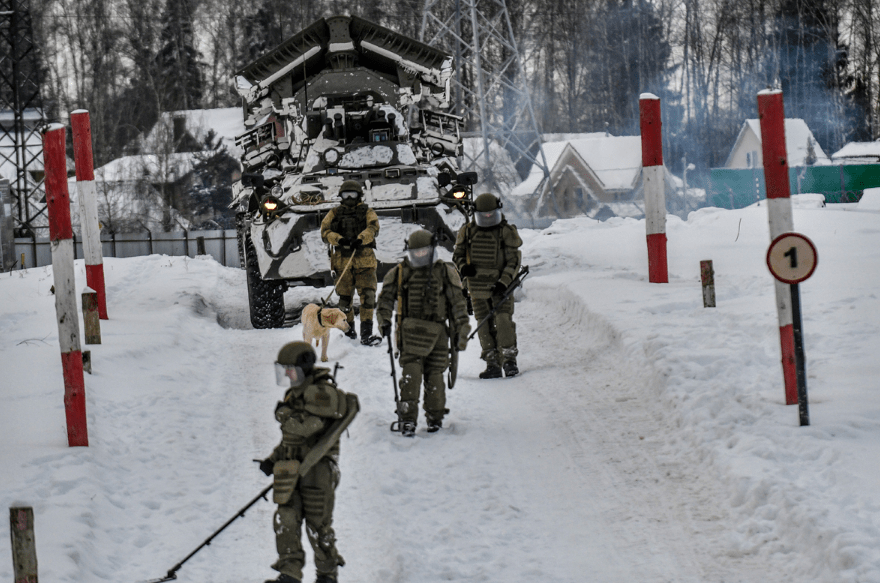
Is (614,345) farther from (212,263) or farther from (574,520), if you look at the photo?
(212,263)

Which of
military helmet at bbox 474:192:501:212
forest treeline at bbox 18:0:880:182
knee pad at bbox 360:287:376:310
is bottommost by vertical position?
knee pad at bbox 360:287:376:310

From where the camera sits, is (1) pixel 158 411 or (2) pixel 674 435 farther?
(1) pixel 158 411

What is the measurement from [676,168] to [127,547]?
45336 millimetres

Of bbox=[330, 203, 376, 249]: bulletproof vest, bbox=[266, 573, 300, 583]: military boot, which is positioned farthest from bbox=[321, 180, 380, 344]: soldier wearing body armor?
bbox=[266, 573, 300, 583]: military boot

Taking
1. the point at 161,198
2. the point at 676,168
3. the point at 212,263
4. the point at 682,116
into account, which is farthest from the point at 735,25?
the point at 212,263

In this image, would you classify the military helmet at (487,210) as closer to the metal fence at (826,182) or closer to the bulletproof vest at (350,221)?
the bulletproof vest at (350,221)

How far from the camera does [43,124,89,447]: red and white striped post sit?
6078 millimetres

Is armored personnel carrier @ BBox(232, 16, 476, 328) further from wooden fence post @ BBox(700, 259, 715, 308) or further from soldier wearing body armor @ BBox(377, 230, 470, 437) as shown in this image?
soldier wearing body armor @ BBox(377, 230, 470, 437)

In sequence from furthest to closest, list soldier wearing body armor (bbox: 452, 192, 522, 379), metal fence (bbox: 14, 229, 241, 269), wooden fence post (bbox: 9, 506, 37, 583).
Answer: metal fence (bbox: 14, 229, 241, 269) < soldier wearing body armor (bbox: 452, 192, 522, 379) < wooden fence post (bbox: 9, 506, 37, 583)

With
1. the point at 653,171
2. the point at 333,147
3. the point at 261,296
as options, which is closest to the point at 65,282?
the point at 261,296

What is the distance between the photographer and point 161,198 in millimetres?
40531

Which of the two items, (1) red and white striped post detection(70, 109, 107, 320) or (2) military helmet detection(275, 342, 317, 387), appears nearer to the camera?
(2) military helmet detection(275, 342, 317, 387)

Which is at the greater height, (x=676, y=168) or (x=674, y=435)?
(x=676, y=168)

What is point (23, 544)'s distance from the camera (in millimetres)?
3910
